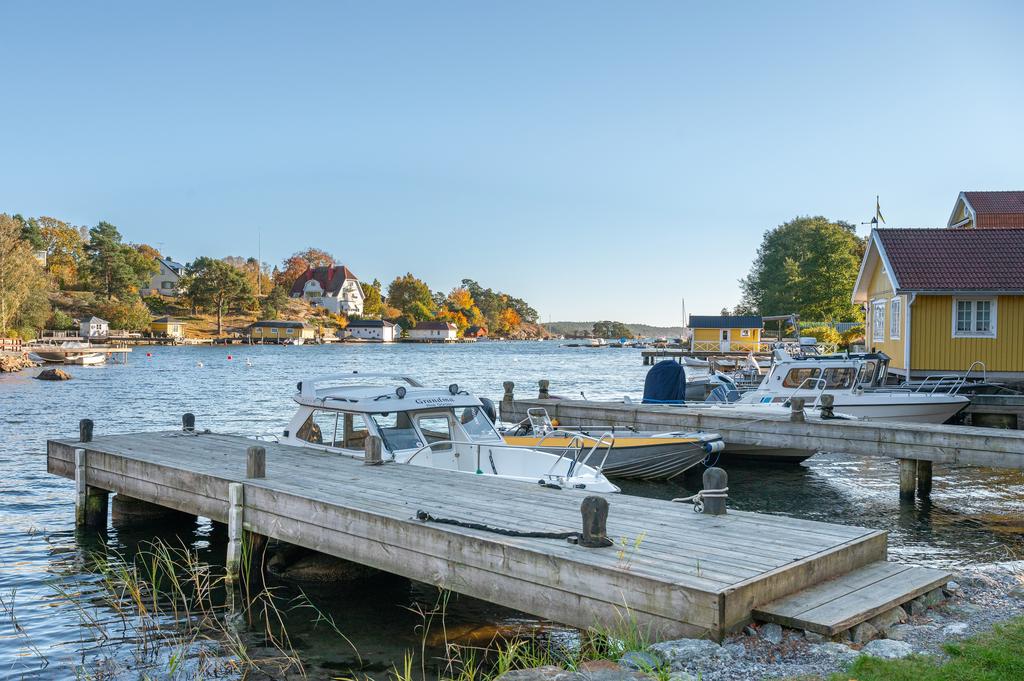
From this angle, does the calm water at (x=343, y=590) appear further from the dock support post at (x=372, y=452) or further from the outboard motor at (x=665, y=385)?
the outboard motor at (x=665, y=385)

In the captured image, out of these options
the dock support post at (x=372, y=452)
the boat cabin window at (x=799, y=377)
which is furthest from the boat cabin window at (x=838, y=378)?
the dock support post at (x=372, y=452)

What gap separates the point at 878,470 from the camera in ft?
66.5

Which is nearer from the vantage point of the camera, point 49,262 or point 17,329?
point 17,329

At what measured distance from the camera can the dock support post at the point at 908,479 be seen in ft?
50.9

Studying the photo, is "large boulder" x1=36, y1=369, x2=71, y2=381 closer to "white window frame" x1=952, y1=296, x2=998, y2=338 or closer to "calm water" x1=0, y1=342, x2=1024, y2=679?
"calm water" x1=0, y1=342, x2=1024, y2=679

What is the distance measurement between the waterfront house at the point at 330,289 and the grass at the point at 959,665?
596 feet

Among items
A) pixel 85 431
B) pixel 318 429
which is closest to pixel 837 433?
pixel 318 429

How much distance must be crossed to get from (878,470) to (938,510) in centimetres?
537

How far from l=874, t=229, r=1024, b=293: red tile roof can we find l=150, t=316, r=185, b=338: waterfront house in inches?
5047

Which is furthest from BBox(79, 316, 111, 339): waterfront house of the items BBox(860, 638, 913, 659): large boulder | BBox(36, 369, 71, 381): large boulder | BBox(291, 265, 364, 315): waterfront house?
BBox(860, 638, 913, 659): large boulder

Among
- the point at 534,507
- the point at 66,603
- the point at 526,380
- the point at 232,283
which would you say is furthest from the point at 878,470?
the point at 232,283

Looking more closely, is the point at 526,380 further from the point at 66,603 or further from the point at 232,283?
the point at 232,283

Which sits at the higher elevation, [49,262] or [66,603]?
[49,262]

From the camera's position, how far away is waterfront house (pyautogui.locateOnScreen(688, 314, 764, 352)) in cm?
7825
